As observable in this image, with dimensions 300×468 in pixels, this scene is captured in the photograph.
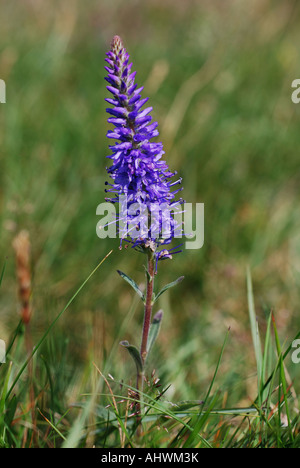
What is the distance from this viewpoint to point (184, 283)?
397cm

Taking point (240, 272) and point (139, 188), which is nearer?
point (139, 188)

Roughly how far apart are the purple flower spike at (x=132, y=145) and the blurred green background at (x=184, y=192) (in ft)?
2.80

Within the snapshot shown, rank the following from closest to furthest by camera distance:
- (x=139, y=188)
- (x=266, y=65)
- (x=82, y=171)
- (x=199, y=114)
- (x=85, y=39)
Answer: (x=139, y=188) < (x=82, y=171) < (x=199, y=114) < (x=266, y=65) < (x=85, y=39)

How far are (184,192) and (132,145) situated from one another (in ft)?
8.39

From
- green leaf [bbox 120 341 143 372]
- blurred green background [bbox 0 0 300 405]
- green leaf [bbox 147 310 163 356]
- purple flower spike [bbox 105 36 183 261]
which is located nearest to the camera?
purple flower spike [bbox 105 36 183 261]

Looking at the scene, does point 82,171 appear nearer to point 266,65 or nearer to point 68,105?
point 68,105

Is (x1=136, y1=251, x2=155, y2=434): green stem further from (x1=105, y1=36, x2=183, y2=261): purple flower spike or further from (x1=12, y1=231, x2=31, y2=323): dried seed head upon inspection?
(x1=12, y1=231, x2=31, y2=323): dried seed head

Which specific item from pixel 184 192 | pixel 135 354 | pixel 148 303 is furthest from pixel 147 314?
pixel 184 192

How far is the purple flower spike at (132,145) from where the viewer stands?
1.94m

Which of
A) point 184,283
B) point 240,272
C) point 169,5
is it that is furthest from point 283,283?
point 169,5

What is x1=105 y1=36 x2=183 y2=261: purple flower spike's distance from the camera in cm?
194

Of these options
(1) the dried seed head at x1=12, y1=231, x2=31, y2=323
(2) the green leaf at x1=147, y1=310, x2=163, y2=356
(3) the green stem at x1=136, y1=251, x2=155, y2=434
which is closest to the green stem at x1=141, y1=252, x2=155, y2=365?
(3) the green stem at x1=136, y1=251, x2=155, y2=434

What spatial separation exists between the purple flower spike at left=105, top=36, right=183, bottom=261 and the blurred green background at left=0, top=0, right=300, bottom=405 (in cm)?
85
